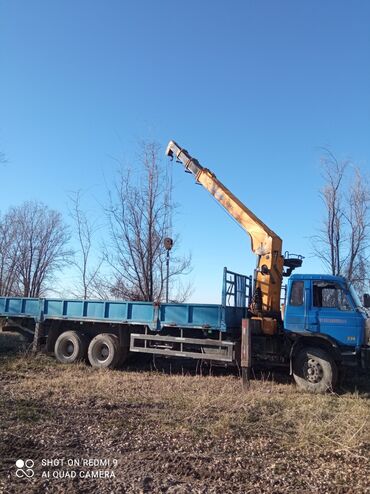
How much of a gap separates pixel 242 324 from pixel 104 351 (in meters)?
4.62

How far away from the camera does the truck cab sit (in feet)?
36.3

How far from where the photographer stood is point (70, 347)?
14555 mm

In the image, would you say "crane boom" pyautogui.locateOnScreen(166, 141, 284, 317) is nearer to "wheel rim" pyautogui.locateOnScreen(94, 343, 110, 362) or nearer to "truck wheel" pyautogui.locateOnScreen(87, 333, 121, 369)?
"truck wheel" pyautogui.locateOnScreen(87, 333, 121, 369)

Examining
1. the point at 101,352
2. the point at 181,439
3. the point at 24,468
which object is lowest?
the point at 24,468

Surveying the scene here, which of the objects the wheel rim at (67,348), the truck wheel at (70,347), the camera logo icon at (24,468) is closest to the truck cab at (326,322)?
the truck wheel at (70,347)

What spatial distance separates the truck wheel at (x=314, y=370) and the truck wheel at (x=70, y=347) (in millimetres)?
6258

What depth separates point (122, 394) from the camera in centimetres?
942

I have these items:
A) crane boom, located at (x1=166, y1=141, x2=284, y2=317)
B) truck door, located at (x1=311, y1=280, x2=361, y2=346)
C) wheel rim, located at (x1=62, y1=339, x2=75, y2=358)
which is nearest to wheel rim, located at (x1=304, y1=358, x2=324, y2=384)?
truck door, located at (x1=311, y1=280, x2=361, y2=346)

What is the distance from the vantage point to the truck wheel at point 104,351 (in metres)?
13.5

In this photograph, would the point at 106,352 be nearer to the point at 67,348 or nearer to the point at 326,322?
the point at 67,348

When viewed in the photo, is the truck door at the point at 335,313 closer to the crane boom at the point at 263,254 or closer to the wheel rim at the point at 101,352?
the crane boom at the point at 263,254

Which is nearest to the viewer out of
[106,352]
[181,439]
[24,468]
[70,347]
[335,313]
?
[24,468]

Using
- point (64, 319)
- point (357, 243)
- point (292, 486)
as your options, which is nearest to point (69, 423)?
point (292, 486)

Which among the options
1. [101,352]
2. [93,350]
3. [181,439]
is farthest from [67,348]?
[181,439]
